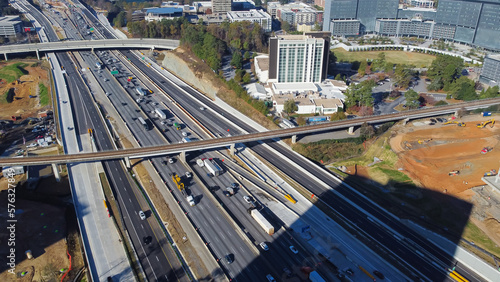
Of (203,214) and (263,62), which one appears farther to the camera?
(263,62)

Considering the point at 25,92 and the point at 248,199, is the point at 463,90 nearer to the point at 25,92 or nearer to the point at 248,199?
the point at 248,199

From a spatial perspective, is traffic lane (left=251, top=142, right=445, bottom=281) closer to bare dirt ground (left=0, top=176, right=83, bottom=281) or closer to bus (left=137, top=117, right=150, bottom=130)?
bus (left=137, top=117, right=150, bottom=130)

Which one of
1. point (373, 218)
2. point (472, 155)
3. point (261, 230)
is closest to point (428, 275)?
point (373, 218)

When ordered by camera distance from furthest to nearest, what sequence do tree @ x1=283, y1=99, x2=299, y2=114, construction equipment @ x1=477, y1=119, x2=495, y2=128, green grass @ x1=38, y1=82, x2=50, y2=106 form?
green grass @ x1=38, y1=82, x2=50, y2=106 → tree @ x1=283, y1=99, x2=299, y2=114 → construction equipment @ x1=477, y1=119, x2=495, y2=128

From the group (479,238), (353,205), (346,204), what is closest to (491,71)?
(479,238)

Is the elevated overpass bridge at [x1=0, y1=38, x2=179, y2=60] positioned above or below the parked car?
above

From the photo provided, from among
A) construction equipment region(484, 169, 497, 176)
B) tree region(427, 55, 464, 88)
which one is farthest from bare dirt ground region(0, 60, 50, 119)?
tree region(427, 55, 464, 88)
